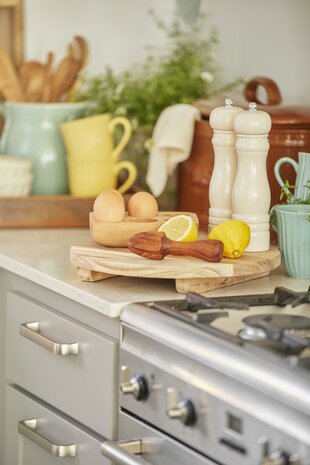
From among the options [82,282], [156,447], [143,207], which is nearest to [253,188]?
[143,207]

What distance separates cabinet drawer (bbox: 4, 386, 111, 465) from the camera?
2078 millimetres

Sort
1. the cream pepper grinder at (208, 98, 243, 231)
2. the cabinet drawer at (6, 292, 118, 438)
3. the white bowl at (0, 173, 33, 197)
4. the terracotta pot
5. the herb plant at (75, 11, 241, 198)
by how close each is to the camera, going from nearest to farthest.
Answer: the cabinet drawer at (6, 292, 118, 438)
the cream pepper grinder at (208, 98, 243, 231)
the terracotta pot
the white bowl at (0, 173, 33, 197)
the herb plant at (75, 11, 241, 198)

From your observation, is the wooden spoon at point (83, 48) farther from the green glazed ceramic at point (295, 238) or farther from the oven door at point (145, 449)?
the oven door at point (145, 449)

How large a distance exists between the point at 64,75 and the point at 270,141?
71cm

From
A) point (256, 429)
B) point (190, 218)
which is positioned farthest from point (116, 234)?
point (256, 429)

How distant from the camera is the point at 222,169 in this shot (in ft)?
7.52

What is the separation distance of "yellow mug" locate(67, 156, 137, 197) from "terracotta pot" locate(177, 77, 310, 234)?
0.13 meters

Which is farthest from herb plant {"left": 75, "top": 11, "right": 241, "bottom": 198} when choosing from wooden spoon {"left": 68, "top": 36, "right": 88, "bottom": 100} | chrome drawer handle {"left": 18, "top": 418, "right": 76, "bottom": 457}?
chrome drawer handle {"left": 18, "top": 418, "right": 76, "bottom": 457}

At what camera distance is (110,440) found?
1999 millimetres

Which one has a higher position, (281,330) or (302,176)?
(302,176)

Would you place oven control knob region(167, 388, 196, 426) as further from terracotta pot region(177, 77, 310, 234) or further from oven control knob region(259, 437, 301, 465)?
terracotta pot region(177, 77, 310, 234)

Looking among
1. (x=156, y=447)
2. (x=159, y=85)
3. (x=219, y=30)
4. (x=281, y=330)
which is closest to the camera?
(x=281, y=330)

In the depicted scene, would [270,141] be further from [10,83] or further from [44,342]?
[10,83]

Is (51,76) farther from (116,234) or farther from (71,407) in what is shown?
(71,407)
